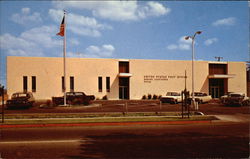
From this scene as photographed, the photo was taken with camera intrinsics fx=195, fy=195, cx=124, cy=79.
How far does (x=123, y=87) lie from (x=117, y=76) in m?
2.38

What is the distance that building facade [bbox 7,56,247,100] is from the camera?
3088 centimetres

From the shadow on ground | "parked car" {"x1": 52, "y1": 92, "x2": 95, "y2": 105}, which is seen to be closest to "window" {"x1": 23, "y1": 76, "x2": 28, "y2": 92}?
"parked car" {"x1": 52, "y1": 92, "x2": 95, "y2": 105}

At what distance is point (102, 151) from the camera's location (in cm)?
626

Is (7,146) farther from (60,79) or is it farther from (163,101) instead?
(60,79)

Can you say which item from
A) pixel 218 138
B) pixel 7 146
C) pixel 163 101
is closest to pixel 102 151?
pixel 7 146

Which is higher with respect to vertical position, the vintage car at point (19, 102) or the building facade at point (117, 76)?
the building facade at point (117, 76)

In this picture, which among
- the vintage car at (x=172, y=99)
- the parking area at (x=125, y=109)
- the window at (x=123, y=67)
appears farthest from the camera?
the window at (x=123, y=67)

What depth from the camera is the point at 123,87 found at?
116ft

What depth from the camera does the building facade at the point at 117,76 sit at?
30875 mm

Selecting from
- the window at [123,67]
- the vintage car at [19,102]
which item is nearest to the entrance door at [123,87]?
the window at [123,67]

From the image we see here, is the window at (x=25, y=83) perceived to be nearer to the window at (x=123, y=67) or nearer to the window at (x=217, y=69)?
the window at (x=123, y=67)

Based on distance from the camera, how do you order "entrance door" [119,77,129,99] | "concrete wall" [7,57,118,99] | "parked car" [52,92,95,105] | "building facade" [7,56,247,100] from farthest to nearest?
"entrance door" [119,77,129,99]
"building facade" [7,56,247,100]
"concrete wall" [7,57,118,99]
"parked car" [52,92,95,105]

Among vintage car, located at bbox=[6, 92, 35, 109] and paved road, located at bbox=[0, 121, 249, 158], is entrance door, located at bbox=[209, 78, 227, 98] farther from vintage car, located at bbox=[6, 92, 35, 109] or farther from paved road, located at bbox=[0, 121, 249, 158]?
vintage car, located at bbox=[6, 92, 35, 109]

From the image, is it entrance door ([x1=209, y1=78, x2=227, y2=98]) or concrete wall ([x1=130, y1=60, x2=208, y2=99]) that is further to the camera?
entrance door ([x1=209, y1=78, x2=227, y2=98])
